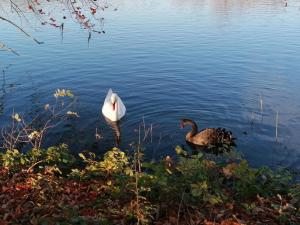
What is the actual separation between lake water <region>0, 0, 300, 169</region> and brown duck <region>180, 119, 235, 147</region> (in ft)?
1.26

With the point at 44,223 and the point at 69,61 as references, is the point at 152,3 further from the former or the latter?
the point at 44,223

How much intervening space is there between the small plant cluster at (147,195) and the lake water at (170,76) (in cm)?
403

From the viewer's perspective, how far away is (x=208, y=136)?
1477cm

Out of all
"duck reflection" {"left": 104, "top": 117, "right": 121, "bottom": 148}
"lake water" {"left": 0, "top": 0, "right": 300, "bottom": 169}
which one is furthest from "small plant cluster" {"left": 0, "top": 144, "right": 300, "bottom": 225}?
"duck reflection" {"left": 104, "top": 117, "right": 121, "bottom": 148}

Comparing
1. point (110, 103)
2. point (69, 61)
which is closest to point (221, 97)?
point (110, 103)

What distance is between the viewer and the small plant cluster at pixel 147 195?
7172mm

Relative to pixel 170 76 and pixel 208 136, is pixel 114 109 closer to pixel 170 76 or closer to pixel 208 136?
pixel 208 136

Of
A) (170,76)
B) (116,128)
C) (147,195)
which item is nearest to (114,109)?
(116,128)

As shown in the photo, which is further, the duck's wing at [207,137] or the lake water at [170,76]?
the lake water at [170,76]

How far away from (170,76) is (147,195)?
46.8ft

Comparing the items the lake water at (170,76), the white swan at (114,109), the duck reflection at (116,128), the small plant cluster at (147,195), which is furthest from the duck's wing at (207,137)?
the small plant cluster at (147,195)

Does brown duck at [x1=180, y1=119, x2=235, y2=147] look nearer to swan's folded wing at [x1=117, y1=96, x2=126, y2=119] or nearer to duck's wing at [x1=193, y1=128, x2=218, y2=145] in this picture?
duck's wing at [x1=193, y1=128, x2=218, y2=145]

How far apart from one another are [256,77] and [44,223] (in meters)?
17.0

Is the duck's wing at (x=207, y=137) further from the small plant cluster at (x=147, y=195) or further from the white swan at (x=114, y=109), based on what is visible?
the small plant cluster at (x=147, y=195)
